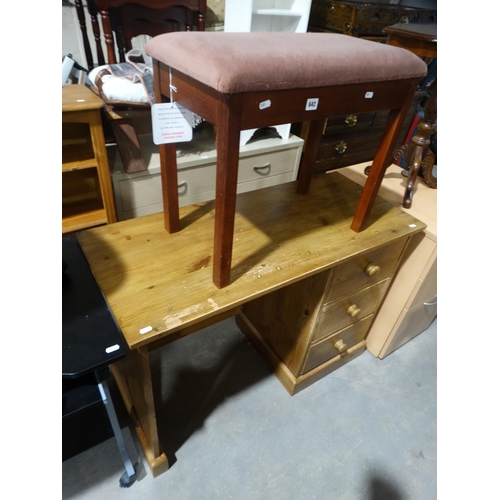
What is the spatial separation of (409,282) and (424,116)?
1.84 ft

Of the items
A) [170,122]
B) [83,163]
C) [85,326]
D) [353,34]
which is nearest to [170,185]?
[170,122]

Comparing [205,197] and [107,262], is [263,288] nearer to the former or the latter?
[107,262]

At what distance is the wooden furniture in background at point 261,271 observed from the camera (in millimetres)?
709

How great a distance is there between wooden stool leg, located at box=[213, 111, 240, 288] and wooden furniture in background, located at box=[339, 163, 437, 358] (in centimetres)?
72

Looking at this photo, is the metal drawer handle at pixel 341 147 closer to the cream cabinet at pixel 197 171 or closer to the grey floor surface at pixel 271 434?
the cream cabinet at pixel 197 171

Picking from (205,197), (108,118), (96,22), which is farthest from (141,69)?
(205,197)

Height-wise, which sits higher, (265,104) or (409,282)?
(265,104)

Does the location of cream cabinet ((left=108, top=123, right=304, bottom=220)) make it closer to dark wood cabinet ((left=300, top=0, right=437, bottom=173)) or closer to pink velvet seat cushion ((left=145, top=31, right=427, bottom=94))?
dark wood cabinet ((left=300, top=0, right=437, bottom=173))

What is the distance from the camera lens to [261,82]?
1.76 ft

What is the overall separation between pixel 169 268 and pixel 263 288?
0.22m

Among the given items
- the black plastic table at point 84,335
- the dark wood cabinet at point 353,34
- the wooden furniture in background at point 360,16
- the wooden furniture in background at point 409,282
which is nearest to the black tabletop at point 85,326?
the black plastic table at point 84,335

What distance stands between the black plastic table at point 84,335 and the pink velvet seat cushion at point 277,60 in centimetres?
48

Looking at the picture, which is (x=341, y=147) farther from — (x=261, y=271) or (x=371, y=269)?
(x=261, y=271)

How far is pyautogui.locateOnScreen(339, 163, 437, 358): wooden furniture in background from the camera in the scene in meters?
1.12
